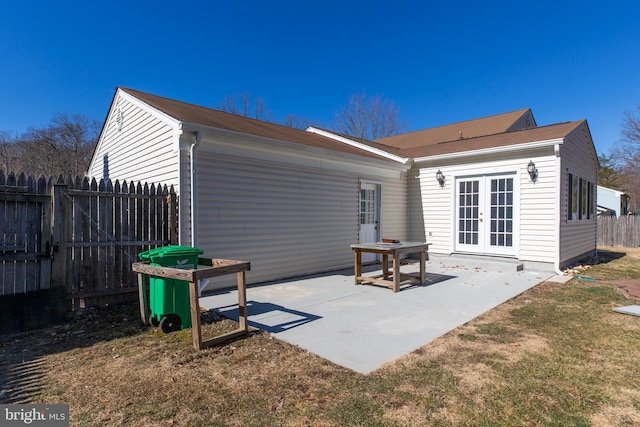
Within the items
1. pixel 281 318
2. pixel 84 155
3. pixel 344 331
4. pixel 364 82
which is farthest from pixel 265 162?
pixel 84 155

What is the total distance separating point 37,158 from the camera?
68.8ft

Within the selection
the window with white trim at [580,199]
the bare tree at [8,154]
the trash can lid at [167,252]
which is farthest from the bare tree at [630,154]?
the bare tree at [8,154]

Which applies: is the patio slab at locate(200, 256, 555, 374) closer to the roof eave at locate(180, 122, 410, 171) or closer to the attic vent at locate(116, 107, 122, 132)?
the roof eave at locate(180, 122, 410, 171)

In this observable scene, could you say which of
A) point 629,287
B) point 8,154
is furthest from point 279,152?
point 8,154

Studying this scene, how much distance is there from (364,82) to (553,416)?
976 inches

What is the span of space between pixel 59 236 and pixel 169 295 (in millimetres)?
1889

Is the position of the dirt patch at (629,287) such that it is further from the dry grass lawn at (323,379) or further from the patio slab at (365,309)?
the dry grass lawn at (323,379)

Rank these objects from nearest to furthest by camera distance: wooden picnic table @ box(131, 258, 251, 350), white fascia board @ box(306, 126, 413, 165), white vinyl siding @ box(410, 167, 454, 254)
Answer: wooden picnic table @ box(131, 258, 251, 350) < white vinyl siding @ box(410, 167, 454, 254) < white fascia board @ box(306, 126, 413, 165)

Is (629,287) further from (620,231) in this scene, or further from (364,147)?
(620,231)

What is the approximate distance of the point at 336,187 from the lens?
26.2 ft

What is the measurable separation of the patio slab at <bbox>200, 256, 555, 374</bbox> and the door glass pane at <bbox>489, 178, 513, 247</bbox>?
1.08 m

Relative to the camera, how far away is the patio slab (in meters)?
3.45

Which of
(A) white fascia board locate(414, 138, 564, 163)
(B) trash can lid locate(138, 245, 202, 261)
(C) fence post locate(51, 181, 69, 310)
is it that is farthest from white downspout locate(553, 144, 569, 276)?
(C) fence post locate(51, 181, 69, 310)

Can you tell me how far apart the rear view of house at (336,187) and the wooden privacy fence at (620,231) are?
648 centimetres
